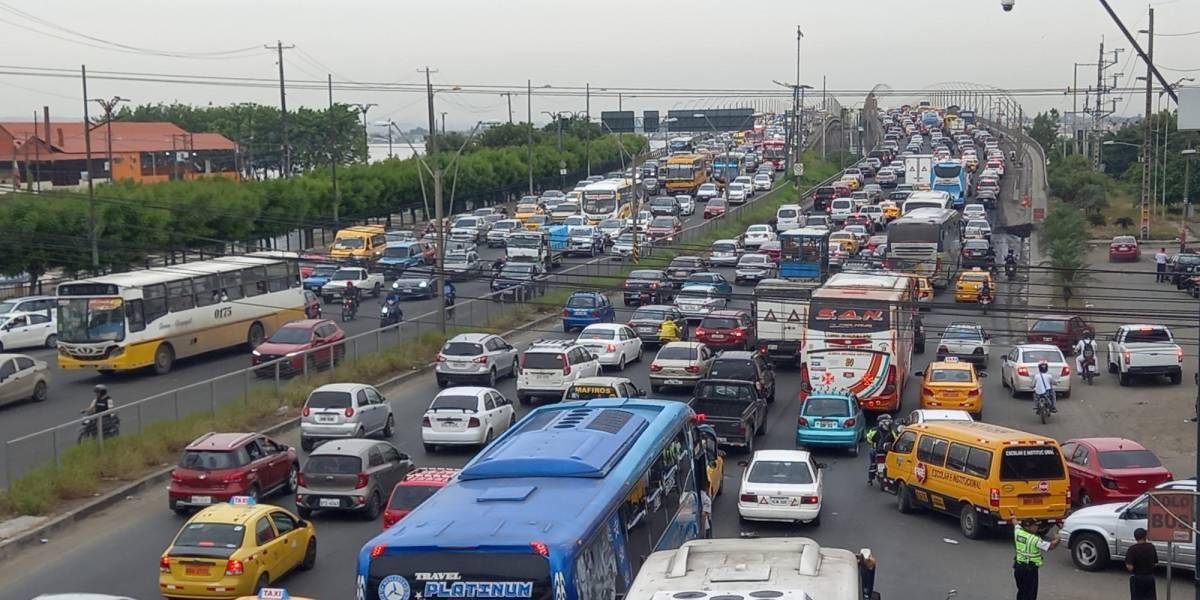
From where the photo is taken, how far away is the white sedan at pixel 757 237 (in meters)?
66.9

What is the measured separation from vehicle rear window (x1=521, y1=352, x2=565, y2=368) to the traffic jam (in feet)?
0.18

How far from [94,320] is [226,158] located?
91196 millimetres

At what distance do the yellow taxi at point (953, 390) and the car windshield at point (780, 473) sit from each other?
1058 cm

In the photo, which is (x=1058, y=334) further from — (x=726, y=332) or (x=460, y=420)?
(x=460, y=420)

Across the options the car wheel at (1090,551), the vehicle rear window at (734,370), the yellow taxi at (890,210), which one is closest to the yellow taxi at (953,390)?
the vehicle rear window at (734,370)

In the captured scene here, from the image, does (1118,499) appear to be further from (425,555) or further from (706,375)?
(425,555)

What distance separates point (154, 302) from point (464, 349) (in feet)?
30.4

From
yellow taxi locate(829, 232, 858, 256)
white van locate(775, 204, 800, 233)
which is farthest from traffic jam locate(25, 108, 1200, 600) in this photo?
white van locate(775, 204, 800, 233)

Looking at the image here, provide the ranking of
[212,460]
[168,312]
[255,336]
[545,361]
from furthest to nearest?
[255,336] → [168,312] → [545,361] → [212,460]

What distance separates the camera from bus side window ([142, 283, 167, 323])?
37.2m

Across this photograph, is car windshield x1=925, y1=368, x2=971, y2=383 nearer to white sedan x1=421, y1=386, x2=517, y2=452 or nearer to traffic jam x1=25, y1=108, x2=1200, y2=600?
traffic jam x1=25, y1=108, x2=1200, y2=600

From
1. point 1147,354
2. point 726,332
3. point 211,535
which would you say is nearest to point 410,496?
point 211,535

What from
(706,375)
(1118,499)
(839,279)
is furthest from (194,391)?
(1118,499)

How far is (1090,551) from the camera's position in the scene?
63.6 feet
